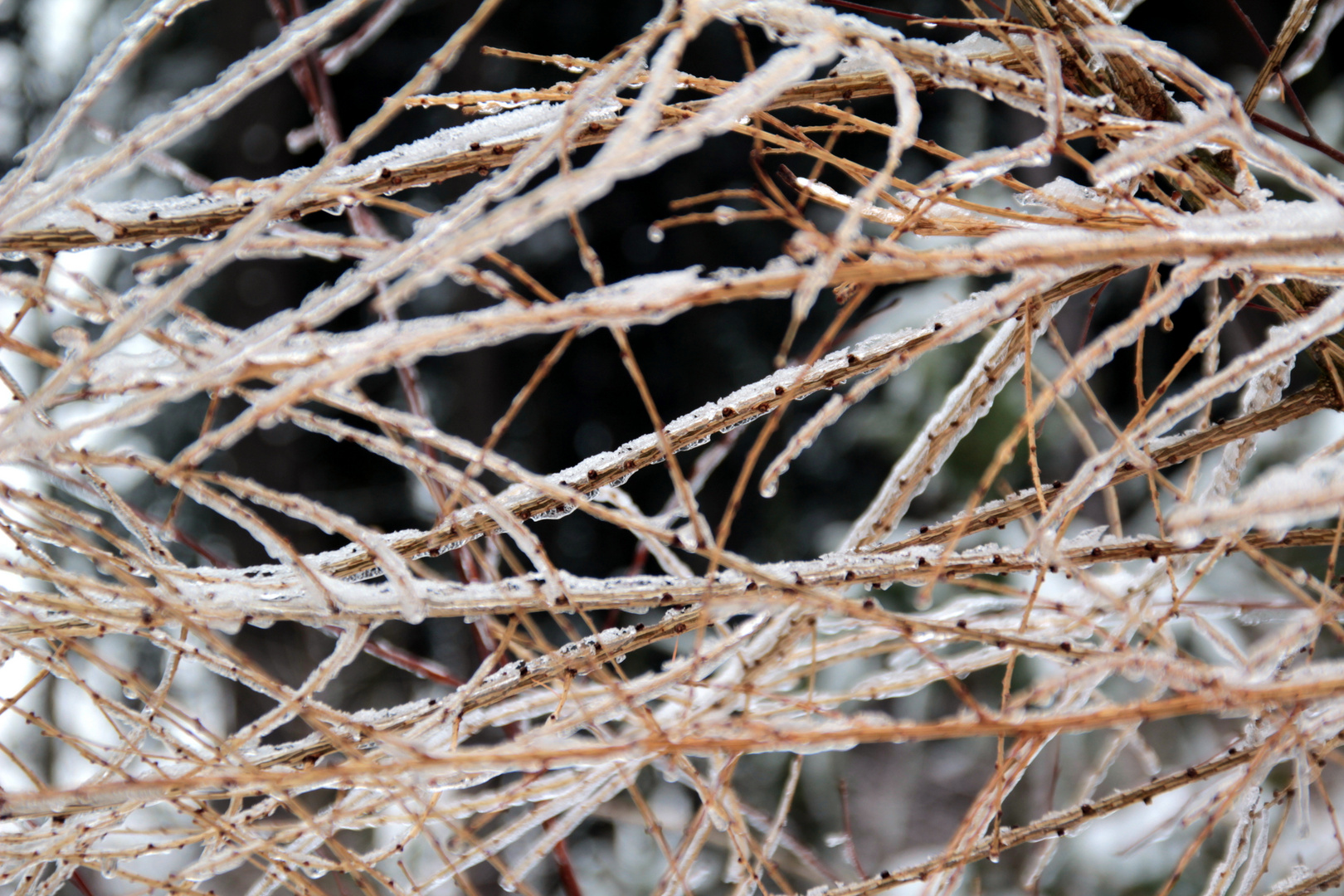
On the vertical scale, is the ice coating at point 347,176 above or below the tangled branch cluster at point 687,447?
above

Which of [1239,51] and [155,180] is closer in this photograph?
[1239,51]

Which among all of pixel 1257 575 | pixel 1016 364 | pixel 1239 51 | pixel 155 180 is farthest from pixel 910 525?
pixel 155 180

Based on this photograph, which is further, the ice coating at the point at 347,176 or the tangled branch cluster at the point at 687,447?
the ice coating at the point at 347,176

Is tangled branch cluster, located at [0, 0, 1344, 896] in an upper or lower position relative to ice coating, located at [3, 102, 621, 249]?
lower

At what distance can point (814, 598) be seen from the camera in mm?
544

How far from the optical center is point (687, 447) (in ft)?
2.43

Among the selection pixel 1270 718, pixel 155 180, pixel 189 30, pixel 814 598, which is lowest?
pixel 1270 718

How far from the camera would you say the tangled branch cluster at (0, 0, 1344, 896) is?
0.46 meters

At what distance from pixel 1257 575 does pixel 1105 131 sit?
8.35 ft

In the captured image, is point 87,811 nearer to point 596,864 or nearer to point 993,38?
point 993,38

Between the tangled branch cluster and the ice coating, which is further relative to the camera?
the ice coating

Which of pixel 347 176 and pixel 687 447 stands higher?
pixel 347 176

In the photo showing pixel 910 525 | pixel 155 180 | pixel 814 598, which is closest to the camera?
pixel 814 598

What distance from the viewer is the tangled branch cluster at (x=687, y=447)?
455 millimetres
